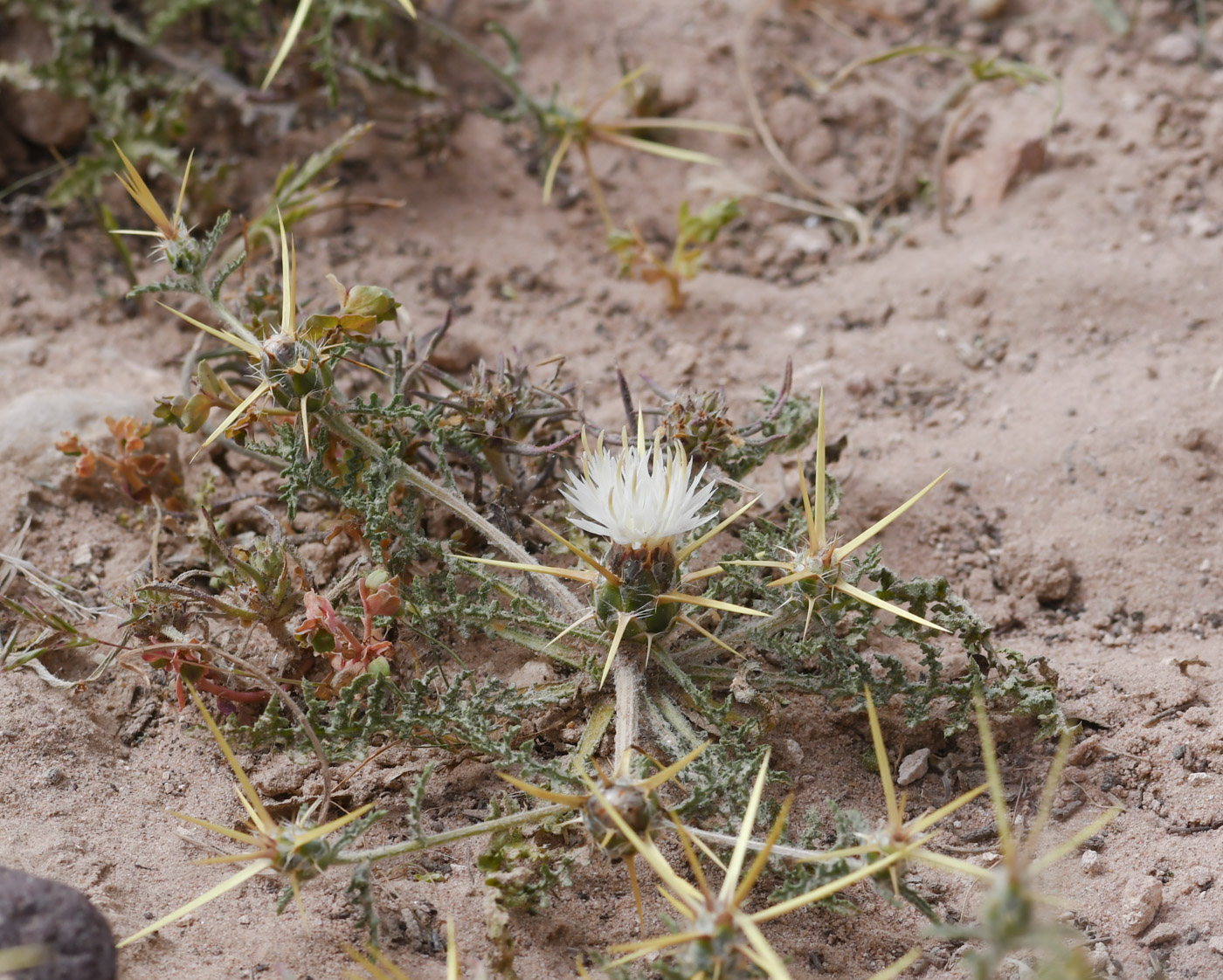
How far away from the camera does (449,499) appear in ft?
6.91

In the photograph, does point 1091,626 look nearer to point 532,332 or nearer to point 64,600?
point 532,332

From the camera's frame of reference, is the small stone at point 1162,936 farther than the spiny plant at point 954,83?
No

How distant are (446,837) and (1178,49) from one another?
372cm

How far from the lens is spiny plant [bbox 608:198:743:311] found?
3135 millimetres

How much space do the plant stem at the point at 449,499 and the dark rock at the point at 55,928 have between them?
0.89 meters

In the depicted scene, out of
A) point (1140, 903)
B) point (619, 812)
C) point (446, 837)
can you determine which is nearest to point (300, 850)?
point (446, 837)

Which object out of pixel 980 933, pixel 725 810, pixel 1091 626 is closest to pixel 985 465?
pixel 1091 626

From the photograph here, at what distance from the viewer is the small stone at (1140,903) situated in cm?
179

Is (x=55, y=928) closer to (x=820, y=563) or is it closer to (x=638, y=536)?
(x=638, y=536)

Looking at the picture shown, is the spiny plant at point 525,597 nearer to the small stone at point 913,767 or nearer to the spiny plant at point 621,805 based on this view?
the spiny plant at point 621,805

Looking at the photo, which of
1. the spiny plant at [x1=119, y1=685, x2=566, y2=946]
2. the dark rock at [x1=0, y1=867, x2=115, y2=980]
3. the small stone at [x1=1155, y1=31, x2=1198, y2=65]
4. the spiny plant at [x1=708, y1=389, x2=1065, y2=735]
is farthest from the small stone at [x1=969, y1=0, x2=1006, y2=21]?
the dark rock at [x1=0, y1=867, x2=115, y2=980]

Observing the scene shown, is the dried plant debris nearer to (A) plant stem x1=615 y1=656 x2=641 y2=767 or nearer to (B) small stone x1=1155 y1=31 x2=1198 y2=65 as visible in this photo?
(A) plant stem x1=615 y1=656 x2=641 y2=767

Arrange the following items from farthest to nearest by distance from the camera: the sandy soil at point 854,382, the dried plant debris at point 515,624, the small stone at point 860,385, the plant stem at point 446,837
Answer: the small stone at point 860,385, the sandy soil at point 854,382, the dried plant debris at point 515,624, the plant stem at point 446,837

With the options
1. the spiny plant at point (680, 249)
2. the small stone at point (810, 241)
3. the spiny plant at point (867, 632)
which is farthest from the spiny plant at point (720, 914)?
the small stone at point (810, 241)
